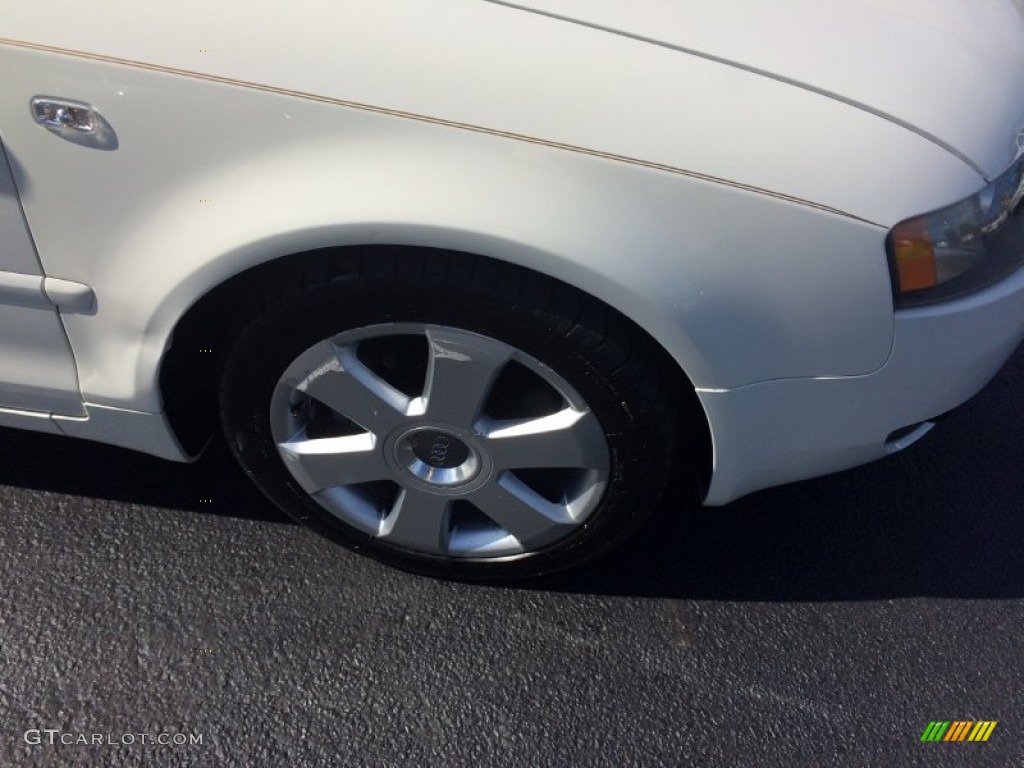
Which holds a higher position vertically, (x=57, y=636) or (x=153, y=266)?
(x=153, y=266)

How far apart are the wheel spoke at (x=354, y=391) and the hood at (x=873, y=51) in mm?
608

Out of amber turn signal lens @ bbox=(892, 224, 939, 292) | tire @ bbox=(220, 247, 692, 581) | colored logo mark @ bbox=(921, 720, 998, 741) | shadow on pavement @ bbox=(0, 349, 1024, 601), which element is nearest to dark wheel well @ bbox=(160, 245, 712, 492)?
tire @ bbox=(220, 247, 692, 581)

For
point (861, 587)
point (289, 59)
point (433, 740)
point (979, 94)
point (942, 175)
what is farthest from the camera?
point (861, 587)

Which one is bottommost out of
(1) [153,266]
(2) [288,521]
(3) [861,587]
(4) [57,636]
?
(4) [57,636]

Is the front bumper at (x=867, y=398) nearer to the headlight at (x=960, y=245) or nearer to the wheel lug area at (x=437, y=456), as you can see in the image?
the headlight at (x=960, y=245)

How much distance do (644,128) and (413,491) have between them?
2.56ft

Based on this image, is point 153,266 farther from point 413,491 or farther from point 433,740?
point 433,740

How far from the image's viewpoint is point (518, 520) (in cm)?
171

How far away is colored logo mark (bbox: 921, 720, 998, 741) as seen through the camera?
5.67 feet

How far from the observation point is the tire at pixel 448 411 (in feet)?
4.54

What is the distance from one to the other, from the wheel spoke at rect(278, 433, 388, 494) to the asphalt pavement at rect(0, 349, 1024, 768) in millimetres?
282

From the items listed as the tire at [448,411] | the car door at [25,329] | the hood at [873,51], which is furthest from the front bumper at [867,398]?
the car door at [25,329]

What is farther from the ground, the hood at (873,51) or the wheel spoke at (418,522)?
the hood at (873,51)

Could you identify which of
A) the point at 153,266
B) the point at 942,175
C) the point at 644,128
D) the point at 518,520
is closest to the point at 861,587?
the point at 518,520
